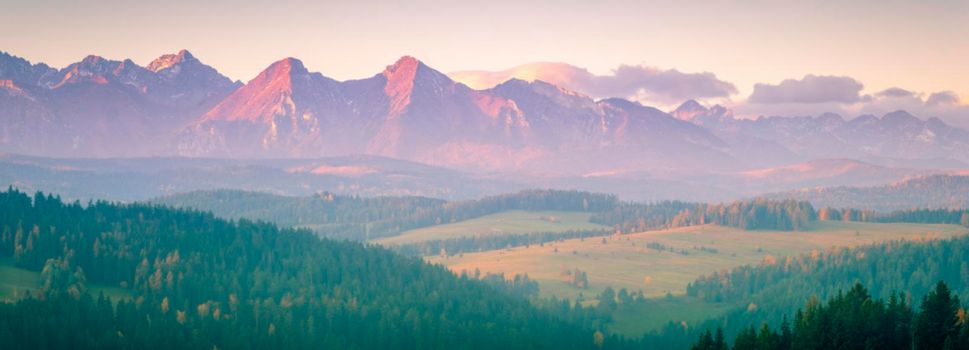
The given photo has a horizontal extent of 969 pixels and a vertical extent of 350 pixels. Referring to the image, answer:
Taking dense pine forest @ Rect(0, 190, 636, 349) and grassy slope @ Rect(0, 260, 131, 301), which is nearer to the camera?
dense pine forest @ Rect(0, 190, 636, 349)

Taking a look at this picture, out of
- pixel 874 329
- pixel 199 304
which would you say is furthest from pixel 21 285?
pixel 874 329

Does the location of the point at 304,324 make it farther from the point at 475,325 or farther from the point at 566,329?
the point at 566,329

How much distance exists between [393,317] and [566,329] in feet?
99.8

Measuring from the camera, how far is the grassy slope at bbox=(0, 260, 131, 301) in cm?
14950

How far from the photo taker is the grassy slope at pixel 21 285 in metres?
150

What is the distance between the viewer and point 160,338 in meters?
146

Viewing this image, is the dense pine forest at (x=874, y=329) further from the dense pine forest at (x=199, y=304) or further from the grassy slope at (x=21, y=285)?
the grassy slope at (x=21, y=285)

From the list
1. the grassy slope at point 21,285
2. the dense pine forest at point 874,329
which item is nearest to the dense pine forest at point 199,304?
the grassy slope at point 21,285

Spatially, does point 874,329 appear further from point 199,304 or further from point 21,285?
point 21,285

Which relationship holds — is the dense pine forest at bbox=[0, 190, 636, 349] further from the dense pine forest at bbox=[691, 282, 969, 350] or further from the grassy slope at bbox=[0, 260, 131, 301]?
the dense pine forest at bbox=[691, 282, 969, 350]

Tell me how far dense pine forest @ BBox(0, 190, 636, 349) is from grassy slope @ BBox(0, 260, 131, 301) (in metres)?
1.48

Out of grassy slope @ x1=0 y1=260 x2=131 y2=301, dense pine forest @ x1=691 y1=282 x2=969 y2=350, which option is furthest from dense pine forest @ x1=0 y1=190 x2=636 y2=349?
dense pine forest @ x1=691 y1=282 x2=969 y2=350

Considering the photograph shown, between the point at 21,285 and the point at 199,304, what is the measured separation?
26.6 m

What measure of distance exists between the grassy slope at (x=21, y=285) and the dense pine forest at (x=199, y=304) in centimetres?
148
